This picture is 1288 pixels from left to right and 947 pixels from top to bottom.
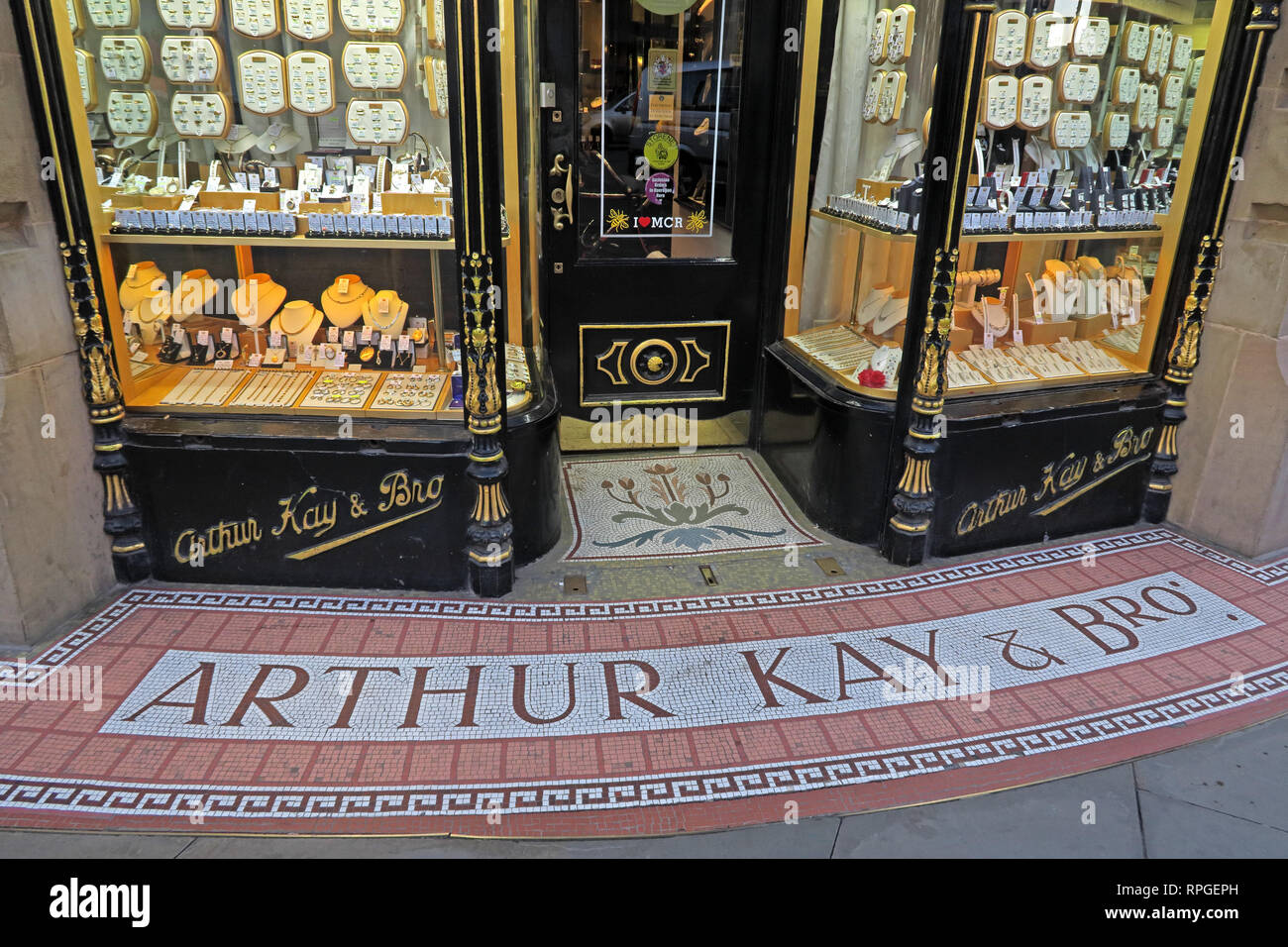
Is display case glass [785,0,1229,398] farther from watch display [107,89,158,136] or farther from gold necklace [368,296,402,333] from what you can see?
watch display [107,89,158,136]

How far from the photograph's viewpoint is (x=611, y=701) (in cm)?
288

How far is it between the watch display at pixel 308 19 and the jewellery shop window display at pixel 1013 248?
7.06ft

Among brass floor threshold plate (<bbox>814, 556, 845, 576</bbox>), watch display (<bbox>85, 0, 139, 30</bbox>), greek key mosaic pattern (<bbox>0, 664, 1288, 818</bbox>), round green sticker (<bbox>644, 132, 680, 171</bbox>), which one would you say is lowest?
greek key mosaic pattern (<bbox>0, 664, 1288, 818</bbox>)

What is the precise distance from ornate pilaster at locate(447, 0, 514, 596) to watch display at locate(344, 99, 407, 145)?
1.37 ft

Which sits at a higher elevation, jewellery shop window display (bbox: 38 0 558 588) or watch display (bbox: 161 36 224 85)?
watch display (bbox: 161 36 224 85)

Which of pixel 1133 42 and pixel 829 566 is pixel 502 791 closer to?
pixel 829 566

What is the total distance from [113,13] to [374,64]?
0.86 meters

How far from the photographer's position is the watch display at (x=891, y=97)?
12.1 feet

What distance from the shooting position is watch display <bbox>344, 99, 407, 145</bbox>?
10.6ft

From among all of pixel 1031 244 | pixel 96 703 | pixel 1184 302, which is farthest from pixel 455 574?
pixel 1184 302

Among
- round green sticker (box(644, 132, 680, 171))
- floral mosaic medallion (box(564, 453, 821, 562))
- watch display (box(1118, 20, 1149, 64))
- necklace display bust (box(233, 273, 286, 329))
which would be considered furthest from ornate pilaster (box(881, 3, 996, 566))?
necklace display bust (box(233, 273, 286, 329))

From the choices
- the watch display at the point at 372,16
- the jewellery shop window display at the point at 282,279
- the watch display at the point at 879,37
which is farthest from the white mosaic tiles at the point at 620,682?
the watch display at the point at 879,37

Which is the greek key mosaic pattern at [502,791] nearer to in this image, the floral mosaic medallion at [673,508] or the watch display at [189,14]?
the floral mosaic medallion at [673,508]

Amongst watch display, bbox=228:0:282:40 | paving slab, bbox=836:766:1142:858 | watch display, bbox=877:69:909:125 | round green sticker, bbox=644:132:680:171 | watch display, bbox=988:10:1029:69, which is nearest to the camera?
paving slab, bbox=836:766:1142:858
